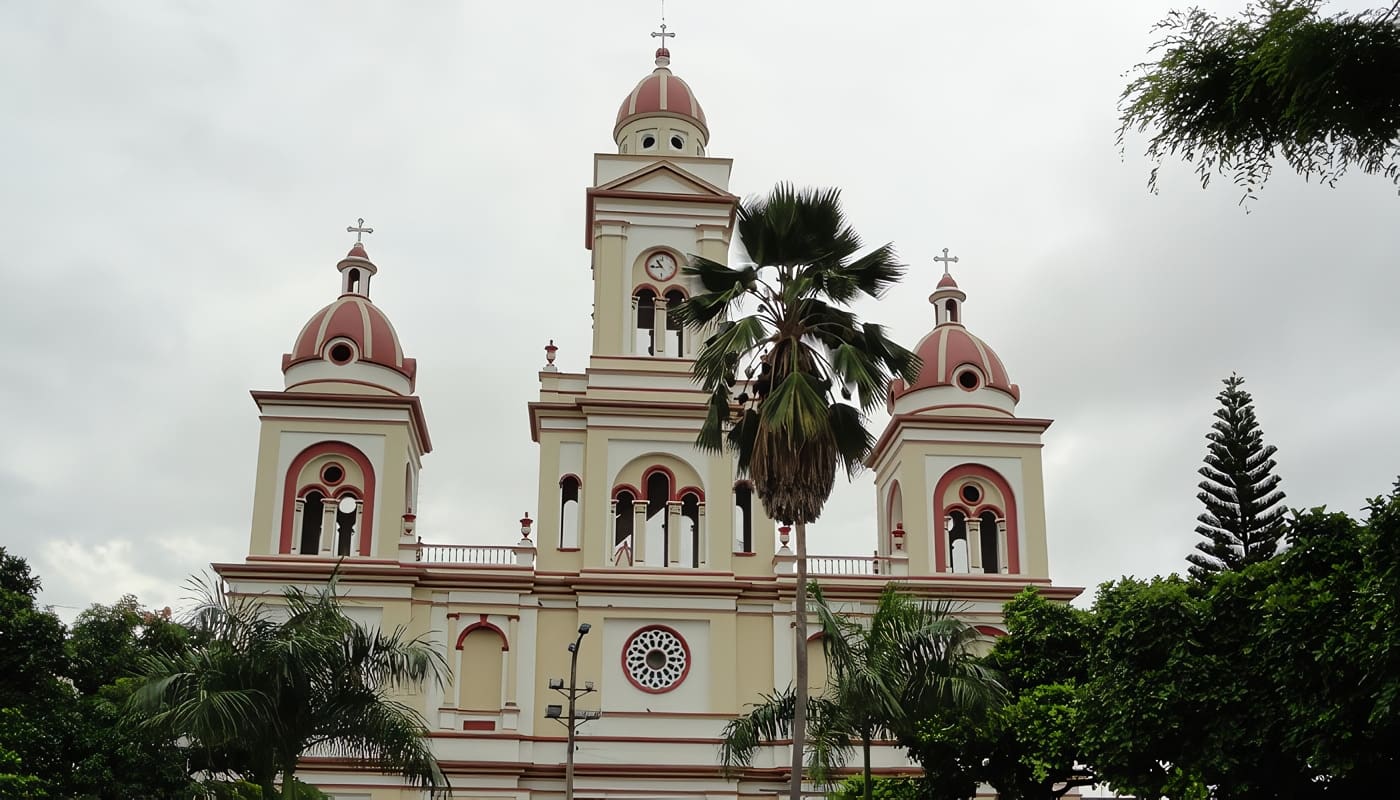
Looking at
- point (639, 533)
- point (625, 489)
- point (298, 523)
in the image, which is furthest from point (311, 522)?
point (639, 533)

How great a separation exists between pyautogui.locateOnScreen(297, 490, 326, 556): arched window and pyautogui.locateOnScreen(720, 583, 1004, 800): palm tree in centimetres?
1740

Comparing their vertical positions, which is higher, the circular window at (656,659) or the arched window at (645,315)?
the arched window at (645,315)

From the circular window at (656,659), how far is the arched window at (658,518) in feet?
6.53

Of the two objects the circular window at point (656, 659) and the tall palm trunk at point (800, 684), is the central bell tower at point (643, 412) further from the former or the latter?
the tall palm trunk at point (800, 684)

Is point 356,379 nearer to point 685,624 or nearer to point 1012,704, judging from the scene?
point 685,624

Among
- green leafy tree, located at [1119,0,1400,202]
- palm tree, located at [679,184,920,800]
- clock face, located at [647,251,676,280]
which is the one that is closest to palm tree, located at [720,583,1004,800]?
palm tree, located at [679,184,920,800]

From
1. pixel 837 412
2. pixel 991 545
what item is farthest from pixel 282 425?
pixel 837 412

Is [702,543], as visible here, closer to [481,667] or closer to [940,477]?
[481,667]

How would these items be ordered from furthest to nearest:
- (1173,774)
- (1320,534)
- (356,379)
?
1. (356,379)
2. (1173,774)
3. (1320,534)

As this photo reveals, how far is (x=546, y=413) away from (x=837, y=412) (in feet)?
58.8

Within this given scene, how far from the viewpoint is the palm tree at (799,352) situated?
2155 centimetres

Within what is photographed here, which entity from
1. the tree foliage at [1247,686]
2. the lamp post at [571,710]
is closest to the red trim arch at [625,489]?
the lamp post at [571,710]

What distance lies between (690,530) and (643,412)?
3.06 metres

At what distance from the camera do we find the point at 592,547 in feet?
123
